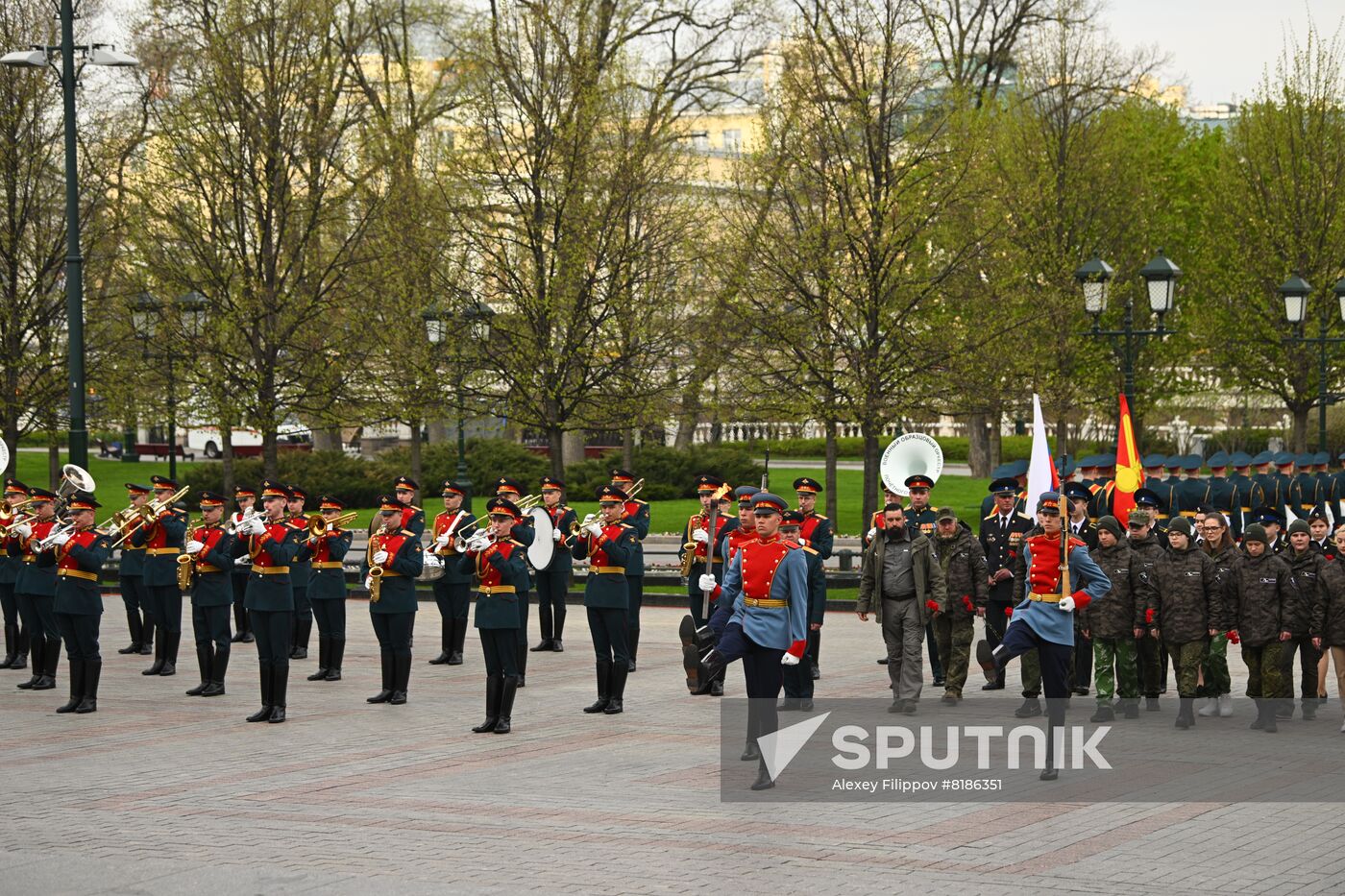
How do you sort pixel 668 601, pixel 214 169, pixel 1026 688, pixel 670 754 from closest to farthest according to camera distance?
1. pixel 670 754
2. pixel 1026 688
3. pixel 668 601
4. pixel 214 169

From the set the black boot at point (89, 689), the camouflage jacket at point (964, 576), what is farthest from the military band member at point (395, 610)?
the camouflage jacket at point (964, 576)

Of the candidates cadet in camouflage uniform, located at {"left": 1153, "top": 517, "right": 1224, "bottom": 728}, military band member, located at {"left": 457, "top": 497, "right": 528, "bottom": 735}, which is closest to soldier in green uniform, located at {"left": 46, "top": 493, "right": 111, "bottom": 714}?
military band member, located at {"left": 457, "top": 497, "right": 528, "bottom": 735}

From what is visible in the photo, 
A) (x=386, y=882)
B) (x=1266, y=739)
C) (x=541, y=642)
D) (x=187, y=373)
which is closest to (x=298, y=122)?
(x=187, y=373)

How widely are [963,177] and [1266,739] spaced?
17680 mm

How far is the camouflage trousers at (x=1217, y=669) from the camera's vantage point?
628 inches

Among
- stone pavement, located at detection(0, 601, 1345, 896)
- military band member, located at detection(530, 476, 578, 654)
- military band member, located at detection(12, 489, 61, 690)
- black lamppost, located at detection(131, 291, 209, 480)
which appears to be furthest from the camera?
black lamppost, located at detection(131, 291, 209, 480)

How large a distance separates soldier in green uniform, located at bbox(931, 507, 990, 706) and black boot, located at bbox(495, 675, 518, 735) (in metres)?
4.02

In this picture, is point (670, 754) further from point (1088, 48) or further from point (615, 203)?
point (1088, 48)

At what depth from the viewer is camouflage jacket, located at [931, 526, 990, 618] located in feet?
55.3

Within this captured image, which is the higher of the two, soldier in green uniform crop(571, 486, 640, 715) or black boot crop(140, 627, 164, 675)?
soldier in green uniform crop(571, 486, 640, 715)

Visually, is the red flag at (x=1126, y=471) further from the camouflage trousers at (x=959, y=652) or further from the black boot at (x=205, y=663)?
the black boot at (x=205, y=663)

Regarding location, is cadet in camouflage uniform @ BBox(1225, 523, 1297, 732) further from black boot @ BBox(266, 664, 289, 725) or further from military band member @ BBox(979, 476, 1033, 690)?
black boot @ BBox(266, 664, 289, 725)

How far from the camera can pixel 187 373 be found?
114 feet

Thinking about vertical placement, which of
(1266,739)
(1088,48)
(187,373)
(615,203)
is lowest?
(1266,739)
